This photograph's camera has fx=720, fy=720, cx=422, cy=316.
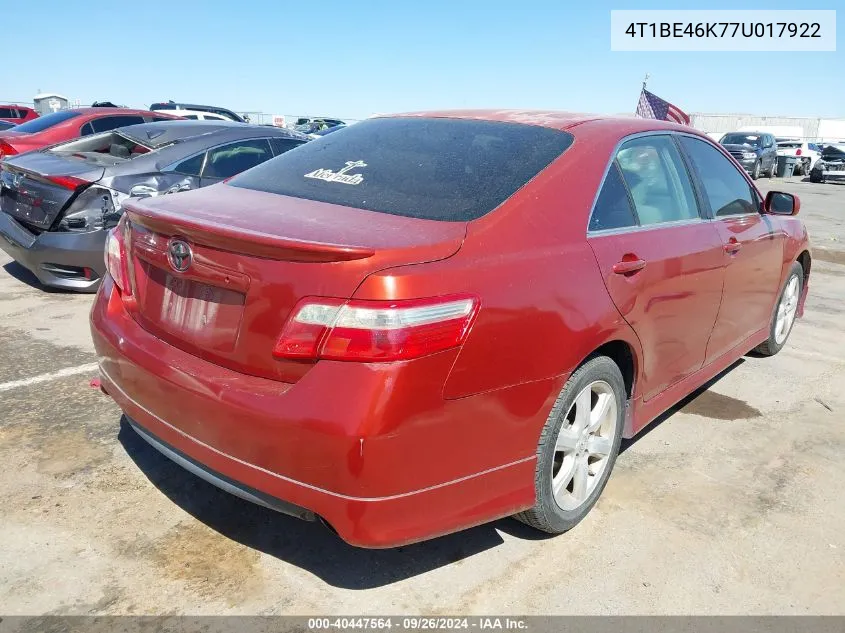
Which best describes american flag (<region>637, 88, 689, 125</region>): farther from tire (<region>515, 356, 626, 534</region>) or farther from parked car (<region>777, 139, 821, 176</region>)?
parked car (<region>777, 139, 821, 176</region>)

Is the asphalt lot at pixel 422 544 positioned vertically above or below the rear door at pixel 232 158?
below

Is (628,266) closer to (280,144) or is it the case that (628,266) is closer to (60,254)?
(60,254)

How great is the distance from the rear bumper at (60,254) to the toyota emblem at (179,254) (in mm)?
3578

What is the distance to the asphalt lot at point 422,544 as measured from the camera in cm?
240

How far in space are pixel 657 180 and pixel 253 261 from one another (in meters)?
2.02

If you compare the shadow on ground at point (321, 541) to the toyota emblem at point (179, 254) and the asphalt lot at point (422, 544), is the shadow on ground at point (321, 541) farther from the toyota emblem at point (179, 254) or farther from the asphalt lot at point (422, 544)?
the toyota emblem at point (179, 254)

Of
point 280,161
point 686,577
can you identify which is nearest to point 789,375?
point 686,577

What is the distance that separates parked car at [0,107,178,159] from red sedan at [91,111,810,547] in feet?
27.5

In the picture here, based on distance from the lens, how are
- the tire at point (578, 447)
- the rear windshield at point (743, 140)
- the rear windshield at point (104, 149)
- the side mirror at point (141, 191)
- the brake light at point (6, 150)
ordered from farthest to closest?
the rear windshield at point (743, 140), the brake light at point (6, 150), the rear windshield at point (104, 149), the side mirror at point (141, 191), the tire at point (578, 447)

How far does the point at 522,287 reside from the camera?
7.61 feet

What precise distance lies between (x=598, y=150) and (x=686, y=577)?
1656 millimetres

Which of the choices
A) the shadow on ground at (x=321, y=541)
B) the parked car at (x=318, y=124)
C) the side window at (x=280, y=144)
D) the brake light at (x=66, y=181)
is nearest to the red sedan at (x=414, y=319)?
the shadow on ground at (x=321, y=541)

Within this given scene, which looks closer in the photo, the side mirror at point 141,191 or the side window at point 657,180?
the side window at point 657,180

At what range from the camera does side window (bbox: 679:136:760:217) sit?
12.2 feet
